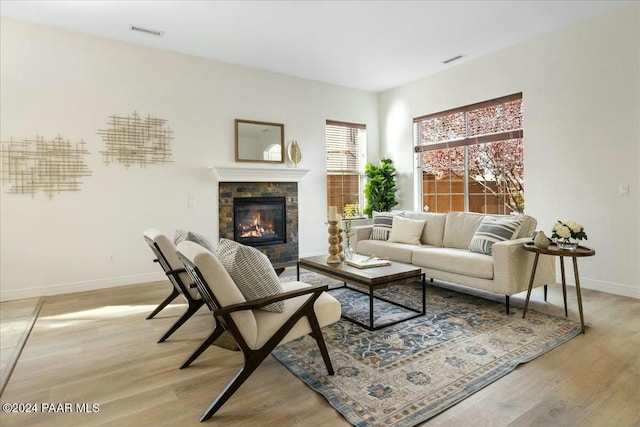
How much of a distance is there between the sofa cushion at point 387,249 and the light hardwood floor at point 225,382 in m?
1.72

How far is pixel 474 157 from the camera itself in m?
5.56

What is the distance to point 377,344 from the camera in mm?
2684

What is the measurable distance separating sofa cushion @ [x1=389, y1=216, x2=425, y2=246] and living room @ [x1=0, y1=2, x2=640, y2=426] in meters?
1.51

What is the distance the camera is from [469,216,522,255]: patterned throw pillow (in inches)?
143

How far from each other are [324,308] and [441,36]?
3.91 meters

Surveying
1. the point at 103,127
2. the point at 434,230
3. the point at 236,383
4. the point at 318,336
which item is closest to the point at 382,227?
the point at 434,230

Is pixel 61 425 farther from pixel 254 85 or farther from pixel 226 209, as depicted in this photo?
pixel 254 85

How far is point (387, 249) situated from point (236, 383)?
2.96 m

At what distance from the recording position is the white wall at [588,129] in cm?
387

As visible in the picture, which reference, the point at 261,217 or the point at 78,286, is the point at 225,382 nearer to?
the point at 78,286

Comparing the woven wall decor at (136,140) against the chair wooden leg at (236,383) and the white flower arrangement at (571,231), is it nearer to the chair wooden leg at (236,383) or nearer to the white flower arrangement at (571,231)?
the chair wooden leg at (236,383)

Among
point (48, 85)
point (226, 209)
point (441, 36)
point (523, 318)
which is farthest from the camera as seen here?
point (226, 209)

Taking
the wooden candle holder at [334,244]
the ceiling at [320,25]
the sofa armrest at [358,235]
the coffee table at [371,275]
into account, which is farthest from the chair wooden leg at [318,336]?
the ceiling at [320,25]

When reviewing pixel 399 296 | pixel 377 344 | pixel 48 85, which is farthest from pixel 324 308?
pixel 48 85
